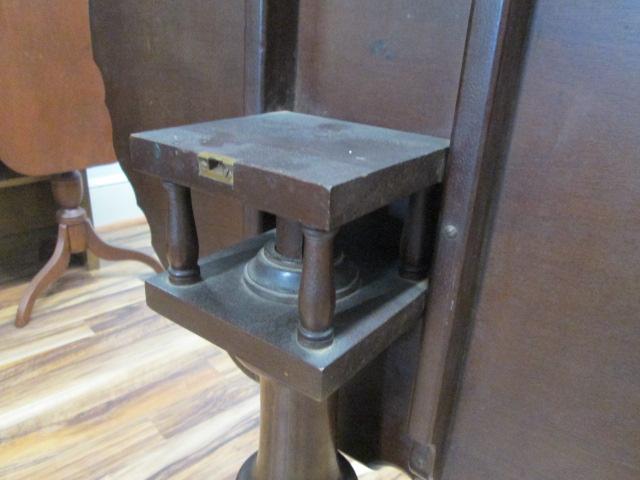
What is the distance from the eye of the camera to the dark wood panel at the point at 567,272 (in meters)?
0.50

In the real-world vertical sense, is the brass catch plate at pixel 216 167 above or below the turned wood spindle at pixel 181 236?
above

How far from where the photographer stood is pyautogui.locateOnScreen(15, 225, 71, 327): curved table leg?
1433 mm

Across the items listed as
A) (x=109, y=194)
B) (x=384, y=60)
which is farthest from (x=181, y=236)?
(x=109, y=194)

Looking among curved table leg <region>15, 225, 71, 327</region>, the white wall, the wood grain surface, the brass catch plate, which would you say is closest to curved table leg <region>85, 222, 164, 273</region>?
curved table leg <region>15, 225, 71, 327</region>

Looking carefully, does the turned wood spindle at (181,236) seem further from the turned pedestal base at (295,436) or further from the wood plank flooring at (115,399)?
the wood plank flooring at (115,399)

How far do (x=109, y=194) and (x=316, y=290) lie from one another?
1786 mm

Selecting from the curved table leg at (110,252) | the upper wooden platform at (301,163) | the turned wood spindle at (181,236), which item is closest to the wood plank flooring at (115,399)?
the curved table leg at (110,252)

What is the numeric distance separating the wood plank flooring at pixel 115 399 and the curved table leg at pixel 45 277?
0.12 feet

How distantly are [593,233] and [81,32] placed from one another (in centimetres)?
133

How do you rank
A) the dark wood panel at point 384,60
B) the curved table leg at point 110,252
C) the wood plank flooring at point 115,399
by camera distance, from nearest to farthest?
1. the dark wood panel at point 384,60
2. the wood plank flooring at point 115,399
3. the curved table leg at point 110,252

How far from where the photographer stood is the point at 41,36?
1.33 meters

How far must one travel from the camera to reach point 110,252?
1655 mm

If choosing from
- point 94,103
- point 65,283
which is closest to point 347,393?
point 94,103

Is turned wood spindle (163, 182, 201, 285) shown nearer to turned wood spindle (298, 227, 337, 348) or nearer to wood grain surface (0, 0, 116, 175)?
turned wood spindle (298, 227, 337, 348)
